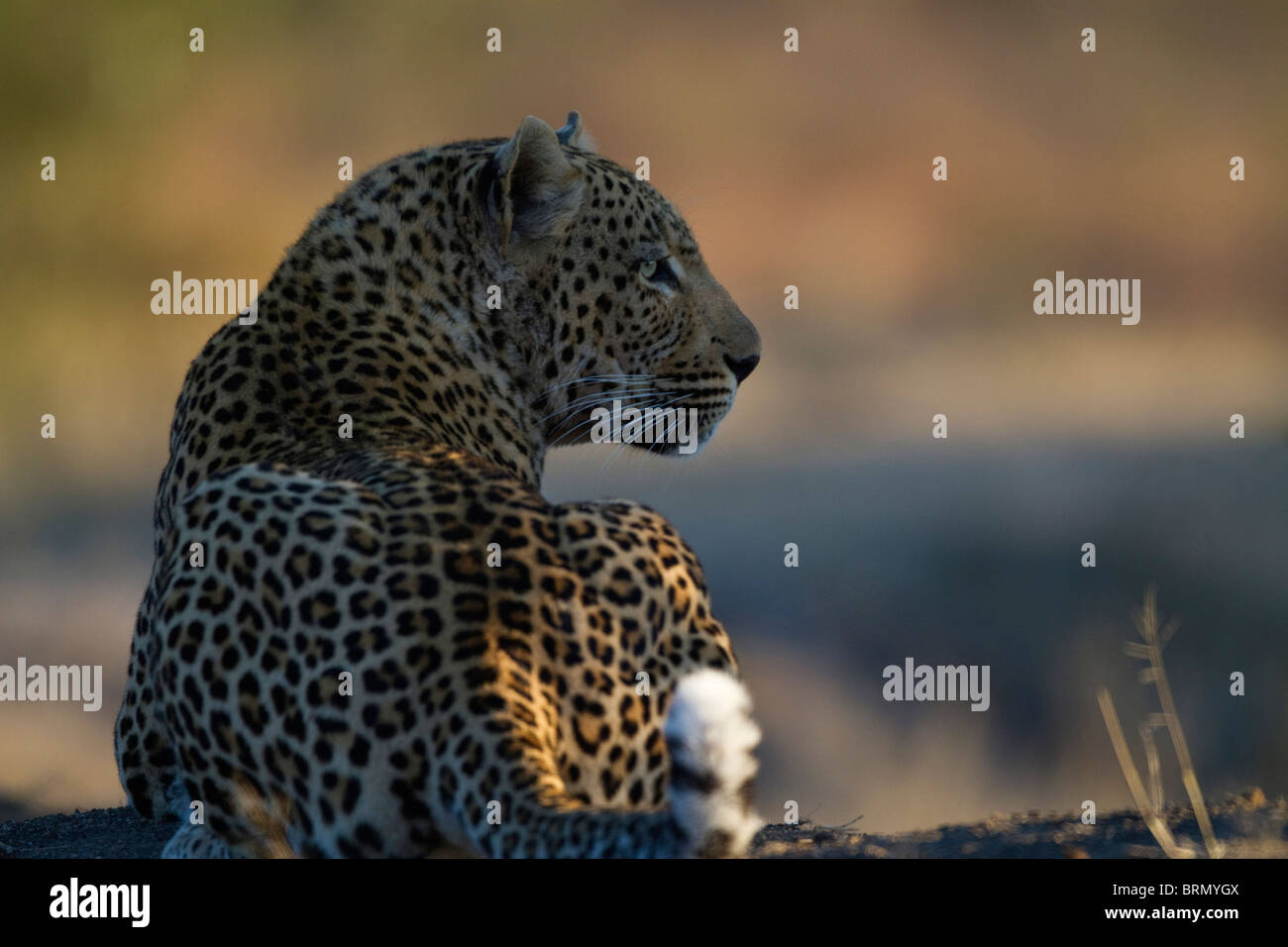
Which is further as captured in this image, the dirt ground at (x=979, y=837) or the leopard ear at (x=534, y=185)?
the leopard ear at (x=534, y=185)

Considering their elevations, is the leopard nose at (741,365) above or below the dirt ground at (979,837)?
above

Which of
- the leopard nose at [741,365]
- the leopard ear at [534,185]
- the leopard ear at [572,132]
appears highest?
the leopard ear at [572,132]

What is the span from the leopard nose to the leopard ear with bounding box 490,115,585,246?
1.30m

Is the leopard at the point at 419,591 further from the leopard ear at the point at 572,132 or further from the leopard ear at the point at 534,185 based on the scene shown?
the leopard ear at the point at 572,132

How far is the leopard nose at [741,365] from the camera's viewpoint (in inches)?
361

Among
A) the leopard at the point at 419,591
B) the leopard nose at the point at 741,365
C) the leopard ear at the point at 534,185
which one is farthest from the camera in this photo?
the leopard nose at the point at 741,365

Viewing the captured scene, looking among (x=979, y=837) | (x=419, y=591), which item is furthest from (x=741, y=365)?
(x=419, y=591)

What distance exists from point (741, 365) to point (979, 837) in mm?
2885

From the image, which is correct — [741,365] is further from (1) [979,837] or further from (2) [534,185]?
(1) [979,837]

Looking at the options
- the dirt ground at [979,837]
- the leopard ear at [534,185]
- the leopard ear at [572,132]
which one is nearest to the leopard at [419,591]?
the leopard ear at [534,185]

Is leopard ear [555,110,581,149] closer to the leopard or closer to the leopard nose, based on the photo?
the leopard

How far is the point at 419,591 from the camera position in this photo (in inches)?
229

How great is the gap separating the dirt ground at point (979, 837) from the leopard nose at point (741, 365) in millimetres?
2444

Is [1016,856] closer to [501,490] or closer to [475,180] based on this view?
[501,490]
